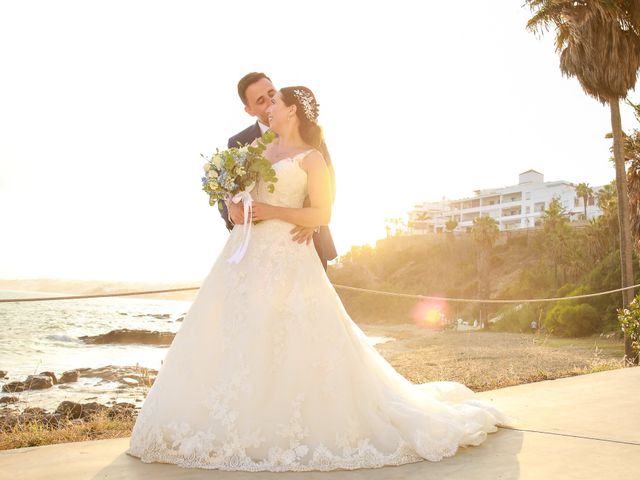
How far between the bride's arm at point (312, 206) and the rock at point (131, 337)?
40.3m

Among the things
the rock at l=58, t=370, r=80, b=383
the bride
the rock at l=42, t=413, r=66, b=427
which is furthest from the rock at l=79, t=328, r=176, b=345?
the bride

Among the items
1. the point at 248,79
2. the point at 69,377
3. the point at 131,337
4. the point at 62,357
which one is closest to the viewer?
the point at 248,79

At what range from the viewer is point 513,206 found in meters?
78.6

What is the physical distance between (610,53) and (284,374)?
12.2m

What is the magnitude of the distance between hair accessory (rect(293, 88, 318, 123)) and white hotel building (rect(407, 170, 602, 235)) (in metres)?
64.7

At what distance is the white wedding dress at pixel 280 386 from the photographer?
3.25 m

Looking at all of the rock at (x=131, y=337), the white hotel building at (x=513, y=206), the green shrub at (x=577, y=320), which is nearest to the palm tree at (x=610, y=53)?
the green shrub at (x=577, y=320)

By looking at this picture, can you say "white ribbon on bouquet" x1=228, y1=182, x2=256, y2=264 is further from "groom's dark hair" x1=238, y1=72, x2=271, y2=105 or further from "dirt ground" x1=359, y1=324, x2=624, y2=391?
"dirt ground" x1=359, y1=324, x2=624, y2=391

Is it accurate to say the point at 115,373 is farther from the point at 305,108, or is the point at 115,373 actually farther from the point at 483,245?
the point at 483,245

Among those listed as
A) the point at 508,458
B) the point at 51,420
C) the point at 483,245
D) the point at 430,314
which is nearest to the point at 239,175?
the point at 508,458

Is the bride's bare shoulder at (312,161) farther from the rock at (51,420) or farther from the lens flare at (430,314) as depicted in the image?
the lens flare at (430,314)

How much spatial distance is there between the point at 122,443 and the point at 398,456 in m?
1.84

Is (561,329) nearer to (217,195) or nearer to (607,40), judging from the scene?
(607,40)

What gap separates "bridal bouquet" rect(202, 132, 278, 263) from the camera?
362 centimetres
